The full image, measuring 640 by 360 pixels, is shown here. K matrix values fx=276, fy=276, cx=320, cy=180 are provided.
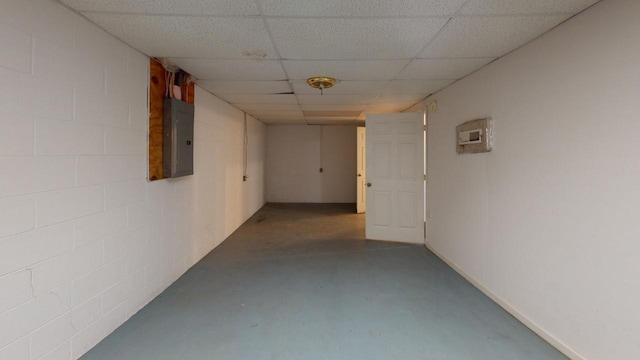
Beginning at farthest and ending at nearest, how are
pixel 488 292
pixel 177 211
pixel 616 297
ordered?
pixel 177 211, pixel 488 292, pixel 616 297

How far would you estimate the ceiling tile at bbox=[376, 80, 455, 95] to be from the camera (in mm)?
3196

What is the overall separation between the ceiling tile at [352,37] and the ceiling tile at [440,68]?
0.29 m

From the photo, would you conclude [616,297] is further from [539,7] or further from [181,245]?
[181,245]

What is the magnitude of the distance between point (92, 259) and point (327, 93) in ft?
9.98

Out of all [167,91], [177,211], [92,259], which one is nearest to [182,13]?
[167,91]

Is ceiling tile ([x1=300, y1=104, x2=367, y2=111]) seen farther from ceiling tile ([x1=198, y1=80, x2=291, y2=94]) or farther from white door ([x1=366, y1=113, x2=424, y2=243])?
ceiling tile ([x1=198, y1=80, x2=291, y2=94])

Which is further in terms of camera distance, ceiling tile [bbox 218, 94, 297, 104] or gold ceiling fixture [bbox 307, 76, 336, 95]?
ceiling tile [bbox 218, 94, 297, 104]

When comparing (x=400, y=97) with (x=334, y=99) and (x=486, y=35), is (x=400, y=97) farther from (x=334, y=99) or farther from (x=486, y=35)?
(x=486, y=35)

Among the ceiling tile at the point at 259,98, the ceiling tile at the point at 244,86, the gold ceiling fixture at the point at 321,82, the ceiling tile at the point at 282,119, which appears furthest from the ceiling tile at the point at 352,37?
the ceiling tile at the point at 282,119

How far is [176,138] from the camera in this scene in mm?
2596

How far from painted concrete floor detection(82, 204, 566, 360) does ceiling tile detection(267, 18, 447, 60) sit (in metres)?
2.15

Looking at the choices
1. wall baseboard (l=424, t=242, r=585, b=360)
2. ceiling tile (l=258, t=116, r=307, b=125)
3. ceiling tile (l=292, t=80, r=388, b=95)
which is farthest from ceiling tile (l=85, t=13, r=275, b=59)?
ceiling tile (l=258, t=116, r=307, b=125)

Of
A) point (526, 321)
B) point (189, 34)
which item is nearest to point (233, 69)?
point (189, 34)

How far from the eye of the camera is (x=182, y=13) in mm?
1687
